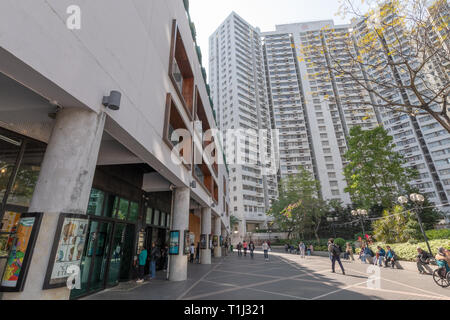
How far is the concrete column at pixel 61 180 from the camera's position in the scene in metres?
3.42

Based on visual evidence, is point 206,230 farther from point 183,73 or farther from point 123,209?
point 183,73

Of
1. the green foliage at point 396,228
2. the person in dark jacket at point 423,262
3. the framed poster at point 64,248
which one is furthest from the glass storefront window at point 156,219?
the green foliage at point 396,228

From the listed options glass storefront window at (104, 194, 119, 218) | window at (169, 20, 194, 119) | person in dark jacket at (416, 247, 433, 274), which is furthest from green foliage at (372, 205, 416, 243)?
glass storefront window at (104, 194, 119, 218)

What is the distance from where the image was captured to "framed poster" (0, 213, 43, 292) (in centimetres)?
329

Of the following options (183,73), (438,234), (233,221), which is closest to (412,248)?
(438,234)

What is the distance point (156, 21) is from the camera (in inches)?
324

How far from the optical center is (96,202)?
811cm

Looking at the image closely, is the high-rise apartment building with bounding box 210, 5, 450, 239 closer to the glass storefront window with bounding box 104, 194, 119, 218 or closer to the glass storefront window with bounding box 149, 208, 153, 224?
the glass storefront window with bounding box 149, 208, 153, 224

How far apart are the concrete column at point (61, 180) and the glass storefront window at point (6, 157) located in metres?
2.22

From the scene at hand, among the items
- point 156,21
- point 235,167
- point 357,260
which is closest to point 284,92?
point 235,167

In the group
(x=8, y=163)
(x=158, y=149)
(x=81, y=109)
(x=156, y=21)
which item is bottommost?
(x=8, y=163)

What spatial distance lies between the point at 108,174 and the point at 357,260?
21329mm

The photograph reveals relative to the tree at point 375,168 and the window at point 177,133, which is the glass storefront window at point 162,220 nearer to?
the window at point 177,133
